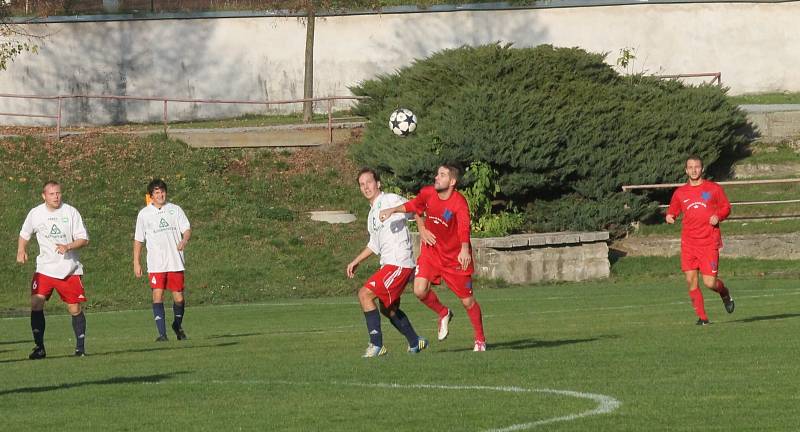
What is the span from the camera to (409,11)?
4462cm

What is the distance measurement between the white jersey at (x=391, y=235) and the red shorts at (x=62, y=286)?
4.12 m

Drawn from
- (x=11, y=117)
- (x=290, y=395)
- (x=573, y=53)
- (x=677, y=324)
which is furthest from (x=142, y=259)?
(x=290, y=395)

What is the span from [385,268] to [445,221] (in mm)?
766

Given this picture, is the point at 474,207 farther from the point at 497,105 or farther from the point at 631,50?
the point at 631,50

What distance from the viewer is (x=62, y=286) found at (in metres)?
16.6

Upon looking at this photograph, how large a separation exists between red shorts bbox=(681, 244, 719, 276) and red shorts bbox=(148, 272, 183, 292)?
21.1 ft

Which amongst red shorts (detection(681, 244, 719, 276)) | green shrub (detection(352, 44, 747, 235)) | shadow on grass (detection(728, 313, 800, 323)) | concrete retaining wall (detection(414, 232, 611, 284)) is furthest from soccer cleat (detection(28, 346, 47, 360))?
green shrub (detection(352, 44, 747, 235))

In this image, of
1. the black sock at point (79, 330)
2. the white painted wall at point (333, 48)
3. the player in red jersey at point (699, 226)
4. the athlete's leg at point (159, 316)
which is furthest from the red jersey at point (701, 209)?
the white painted wall at point (333, 48)

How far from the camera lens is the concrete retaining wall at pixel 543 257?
28703 millimetres

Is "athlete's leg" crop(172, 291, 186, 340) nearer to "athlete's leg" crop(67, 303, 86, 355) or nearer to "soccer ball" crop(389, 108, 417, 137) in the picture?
"athlete's leg" crop(67, 303, 86, 355)

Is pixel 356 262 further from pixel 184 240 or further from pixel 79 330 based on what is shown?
pixel 184 240

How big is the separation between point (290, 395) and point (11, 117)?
34802mm

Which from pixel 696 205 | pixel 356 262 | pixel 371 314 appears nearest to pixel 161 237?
pixel 356 262

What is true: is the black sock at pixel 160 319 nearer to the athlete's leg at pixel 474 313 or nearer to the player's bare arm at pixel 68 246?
the player's bare arm at pixel 68 246
